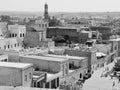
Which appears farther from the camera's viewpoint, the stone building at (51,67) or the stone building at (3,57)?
the stone building at (3,57)

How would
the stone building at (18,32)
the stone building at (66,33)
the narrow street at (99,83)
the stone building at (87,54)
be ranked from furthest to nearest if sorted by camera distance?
the stone building at (66,33), the stone building at (18,32), the stone building at (87,54), the narrow street at (99,83)

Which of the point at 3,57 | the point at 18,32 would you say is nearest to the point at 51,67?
the point at 3,57

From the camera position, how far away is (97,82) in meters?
25.3

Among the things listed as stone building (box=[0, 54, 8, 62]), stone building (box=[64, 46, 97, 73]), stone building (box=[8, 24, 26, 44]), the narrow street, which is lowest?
the narrow street

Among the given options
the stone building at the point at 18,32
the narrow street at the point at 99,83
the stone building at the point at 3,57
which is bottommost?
the narrow street at the point at 99,83

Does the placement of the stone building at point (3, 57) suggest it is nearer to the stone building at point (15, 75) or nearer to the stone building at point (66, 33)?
the stone building at point (15, 75)

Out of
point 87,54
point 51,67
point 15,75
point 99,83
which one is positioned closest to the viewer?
point 15,75

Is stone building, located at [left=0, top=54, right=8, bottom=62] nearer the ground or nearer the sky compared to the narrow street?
nearer the sky

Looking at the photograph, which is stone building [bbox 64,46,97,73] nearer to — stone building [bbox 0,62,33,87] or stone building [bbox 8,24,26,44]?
stone building [bbox 8,24,26,44]

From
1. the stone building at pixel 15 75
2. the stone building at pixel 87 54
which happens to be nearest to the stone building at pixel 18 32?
the stone building at pixel 87 54

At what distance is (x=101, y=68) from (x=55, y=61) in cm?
1186

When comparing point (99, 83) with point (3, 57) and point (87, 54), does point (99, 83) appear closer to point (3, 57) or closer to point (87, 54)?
point (87, 54)

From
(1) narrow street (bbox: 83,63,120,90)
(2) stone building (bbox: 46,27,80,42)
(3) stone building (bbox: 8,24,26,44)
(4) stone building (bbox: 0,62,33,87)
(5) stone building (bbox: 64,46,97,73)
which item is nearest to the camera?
(4) stone building (bbox: 0,62,33,87)

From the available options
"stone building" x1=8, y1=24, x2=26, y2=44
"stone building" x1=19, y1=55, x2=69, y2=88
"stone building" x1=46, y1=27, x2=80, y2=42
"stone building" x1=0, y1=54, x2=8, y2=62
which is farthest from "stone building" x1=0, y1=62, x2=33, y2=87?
"stone building" x1=46, y1=27, x2=80, y2=42
